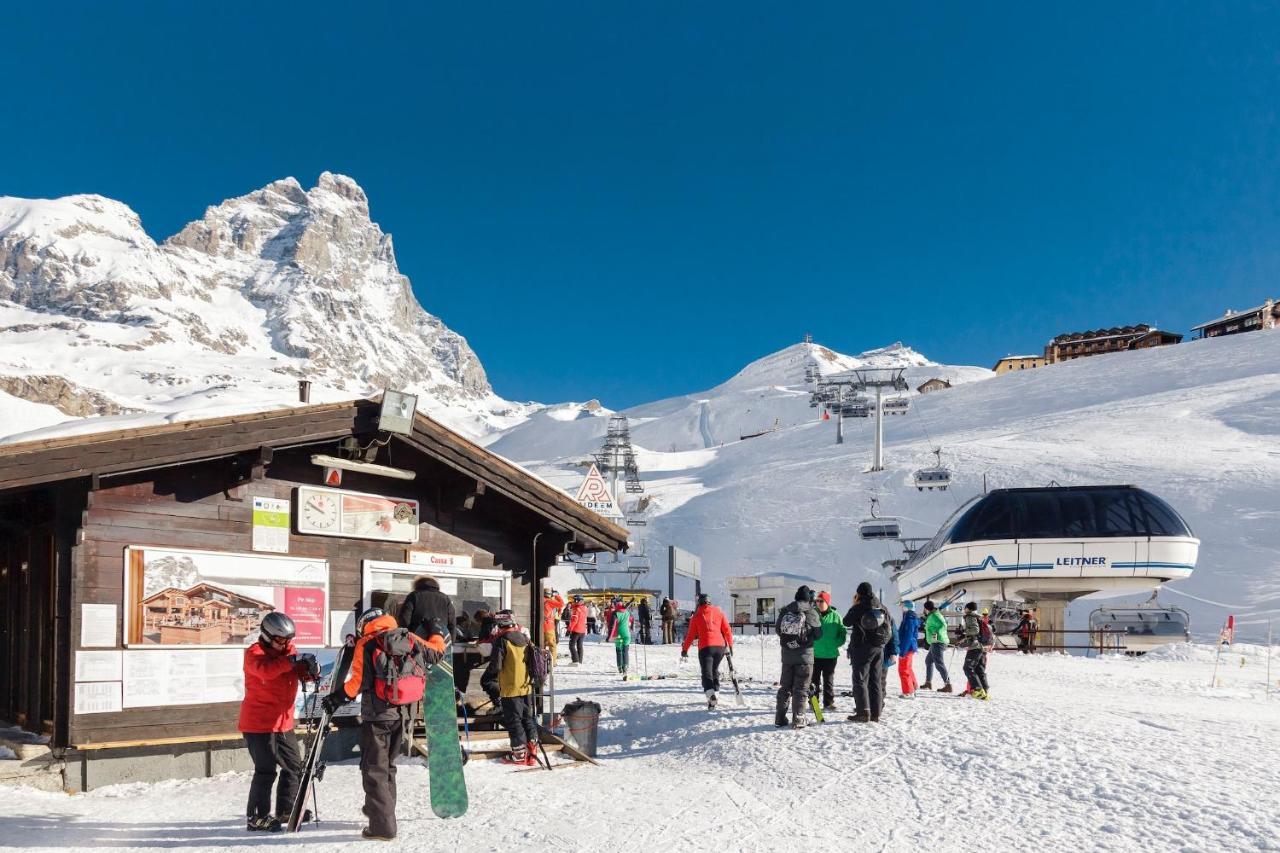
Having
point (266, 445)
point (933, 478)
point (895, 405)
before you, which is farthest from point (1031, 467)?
point (266, 445)

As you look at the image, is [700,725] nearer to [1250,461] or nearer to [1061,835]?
[1061,835]

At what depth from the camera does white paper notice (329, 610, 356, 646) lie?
1015 cm

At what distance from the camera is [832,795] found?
7.57 m

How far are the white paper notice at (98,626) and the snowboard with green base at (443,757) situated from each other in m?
3.43

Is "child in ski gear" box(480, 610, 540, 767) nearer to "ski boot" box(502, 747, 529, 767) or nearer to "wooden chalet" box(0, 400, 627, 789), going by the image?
"ski boot" box(502, 747, 529, 767)

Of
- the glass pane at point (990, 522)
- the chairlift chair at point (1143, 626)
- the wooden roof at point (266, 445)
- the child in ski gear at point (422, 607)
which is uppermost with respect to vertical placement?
the wooden roof at point (266, 445)

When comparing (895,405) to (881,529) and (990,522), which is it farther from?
(990,522)

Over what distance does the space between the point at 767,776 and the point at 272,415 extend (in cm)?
576

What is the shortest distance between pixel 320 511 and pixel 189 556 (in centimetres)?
143

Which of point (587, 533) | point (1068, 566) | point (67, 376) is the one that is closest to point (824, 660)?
point (587, 533)

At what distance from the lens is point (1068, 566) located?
27.5m

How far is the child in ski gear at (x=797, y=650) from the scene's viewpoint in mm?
10281

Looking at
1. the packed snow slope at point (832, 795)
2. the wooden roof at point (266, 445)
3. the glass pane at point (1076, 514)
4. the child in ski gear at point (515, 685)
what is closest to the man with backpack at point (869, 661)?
the packed snow slope at point (832, 795)

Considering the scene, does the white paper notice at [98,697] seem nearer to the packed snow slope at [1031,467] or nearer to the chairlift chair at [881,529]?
the packed snow slope at [1031,467]
